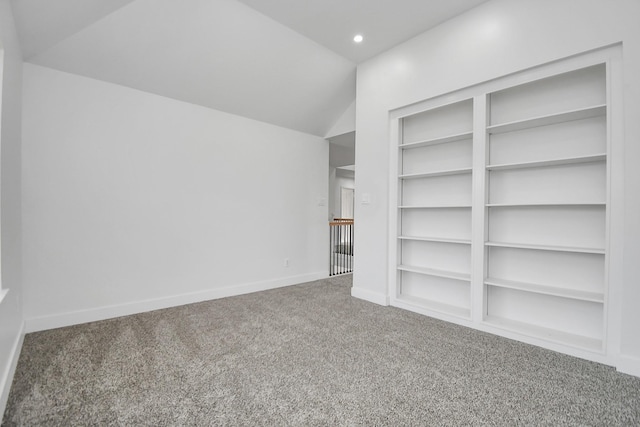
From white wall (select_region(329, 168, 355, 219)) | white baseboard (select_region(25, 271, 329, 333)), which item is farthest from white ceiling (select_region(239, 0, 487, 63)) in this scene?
white wall (select_region(329, 168, 355, 219))

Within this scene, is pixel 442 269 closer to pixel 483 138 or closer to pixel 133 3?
pixel 483 138

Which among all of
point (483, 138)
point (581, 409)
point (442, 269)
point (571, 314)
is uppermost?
point (483, 138)

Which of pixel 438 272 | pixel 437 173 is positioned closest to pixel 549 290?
pixel 438 272

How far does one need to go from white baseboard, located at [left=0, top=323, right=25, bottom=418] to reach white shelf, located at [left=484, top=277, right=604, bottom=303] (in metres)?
3.34

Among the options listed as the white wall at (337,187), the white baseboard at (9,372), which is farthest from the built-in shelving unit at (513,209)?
the white wall at (337,187)

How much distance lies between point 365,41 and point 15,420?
392cm

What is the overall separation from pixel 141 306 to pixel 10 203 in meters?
1.48

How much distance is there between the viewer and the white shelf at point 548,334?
218 cm

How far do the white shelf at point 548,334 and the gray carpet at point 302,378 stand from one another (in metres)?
0.11

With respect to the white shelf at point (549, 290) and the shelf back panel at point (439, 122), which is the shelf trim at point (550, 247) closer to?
the white shelf at point (549, 290)

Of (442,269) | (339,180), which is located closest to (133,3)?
(442,269)

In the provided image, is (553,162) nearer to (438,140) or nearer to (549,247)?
(549,247)

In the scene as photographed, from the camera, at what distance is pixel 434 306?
3061 millimetres

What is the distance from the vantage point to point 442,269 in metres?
3.17
